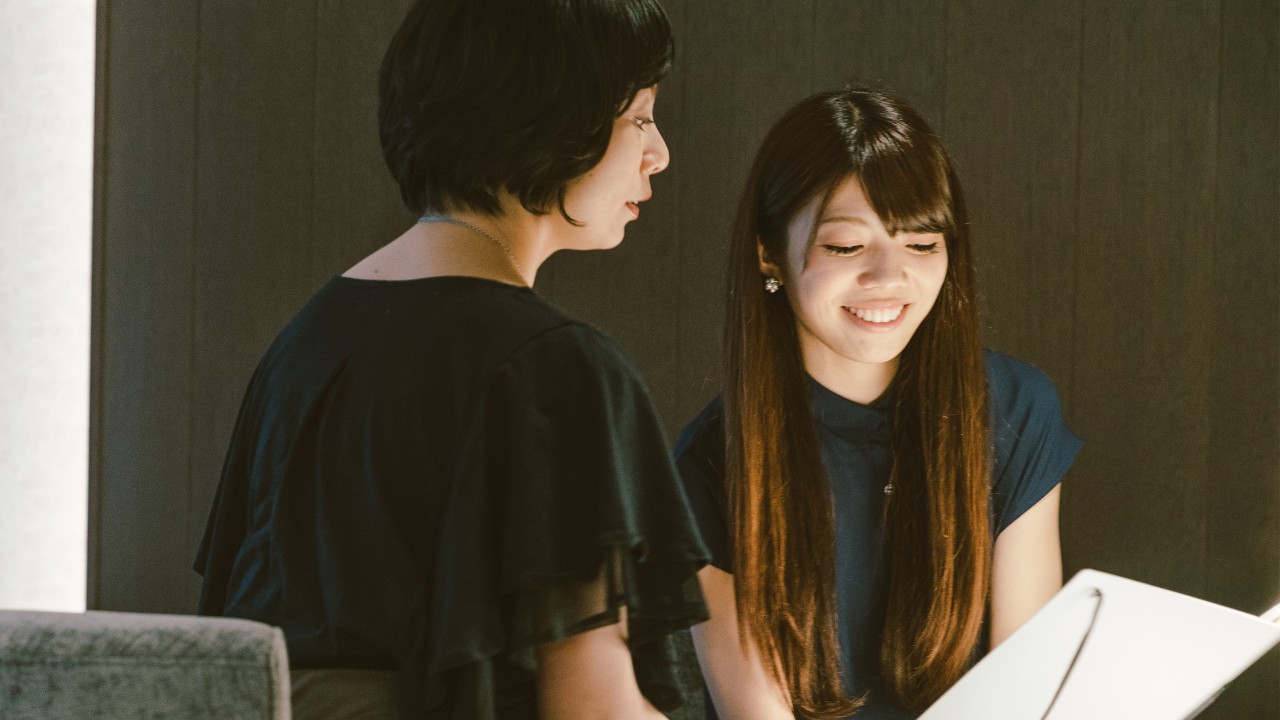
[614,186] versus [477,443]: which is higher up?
[614,186]

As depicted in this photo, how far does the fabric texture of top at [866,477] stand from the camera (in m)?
1.48

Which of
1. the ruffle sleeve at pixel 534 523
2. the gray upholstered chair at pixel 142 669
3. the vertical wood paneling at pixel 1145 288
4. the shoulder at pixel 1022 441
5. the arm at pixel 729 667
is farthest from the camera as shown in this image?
the vertical wood paneling at pixel 1145 288

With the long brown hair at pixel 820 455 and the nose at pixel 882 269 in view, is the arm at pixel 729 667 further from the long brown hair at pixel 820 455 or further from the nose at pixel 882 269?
the nose at pixel 882 269

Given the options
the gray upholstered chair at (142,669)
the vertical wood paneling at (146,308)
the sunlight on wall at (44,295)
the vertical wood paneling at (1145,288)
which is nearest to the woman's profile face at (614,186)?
the gray upholstered chair at (142,669)

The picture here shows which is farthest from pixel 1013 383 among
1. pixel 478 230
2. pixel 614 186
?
pixel 478 230

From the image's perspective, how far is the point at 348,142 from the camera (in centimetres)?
210

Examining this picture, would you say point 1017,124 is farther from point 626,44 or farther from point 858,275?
point 626,44

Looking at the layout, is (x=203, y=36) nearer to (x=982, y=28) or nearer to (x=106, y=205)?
(x=106, y=205)

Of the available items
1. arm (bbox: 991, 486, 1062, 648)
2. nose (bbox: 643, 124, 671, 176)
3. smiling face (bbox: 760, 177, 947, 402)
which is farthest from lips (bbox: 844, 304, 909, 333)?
nose (bbox: 643, 124, 671, 176)

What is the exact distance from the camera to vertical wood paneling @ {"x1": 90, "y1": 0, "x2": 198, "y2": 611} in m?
2.14

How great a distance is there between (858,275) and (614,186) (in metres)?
0.56

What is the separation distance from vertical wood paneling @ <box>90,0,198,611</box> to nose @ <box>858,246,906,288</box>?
1.35 meters

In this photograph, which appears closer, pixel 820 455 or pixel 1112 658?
pixel 1112 658

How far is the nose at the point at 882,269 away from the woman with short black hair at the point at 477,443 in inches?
22.7
